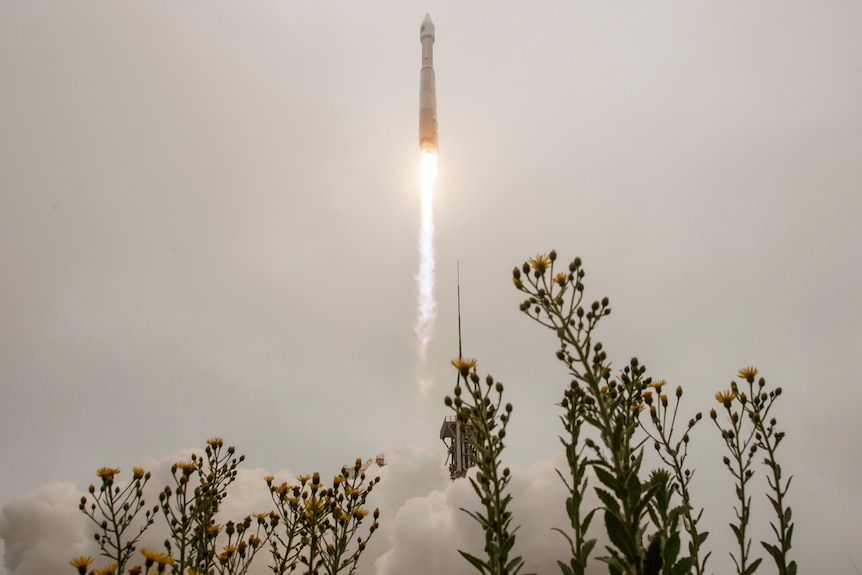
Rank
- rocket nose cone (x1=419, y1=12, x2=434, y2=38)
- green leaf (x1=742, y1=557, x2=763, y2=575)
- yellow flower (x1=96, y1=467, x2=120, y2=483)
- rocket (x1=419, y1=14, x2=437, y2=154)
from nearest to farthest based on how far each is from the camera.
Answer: green leaf (x1=742, y1=557, x2=763, y2=575) → yellow flower (x1=96, y1=467, x2=120, y2=483) → rocket (x1=419, y1=14, x2=437, y2=154) → rocket nose cone (x1=419, y1=12, x2=434, y2=38)

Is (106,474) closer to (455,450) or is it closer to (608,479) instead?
(608,479)

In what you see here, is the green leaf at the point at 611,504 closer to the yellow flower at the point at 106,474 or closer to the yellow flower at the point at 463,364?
the yellow flower at the point at 463,364

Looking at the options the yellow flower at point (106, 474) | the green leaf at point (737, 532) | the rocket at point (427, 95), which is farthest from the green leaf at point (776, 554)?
the rocket at point (427, 95)

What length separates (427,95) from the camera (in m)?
52.2

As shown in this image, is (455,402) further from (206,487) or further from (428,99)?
(428,99)

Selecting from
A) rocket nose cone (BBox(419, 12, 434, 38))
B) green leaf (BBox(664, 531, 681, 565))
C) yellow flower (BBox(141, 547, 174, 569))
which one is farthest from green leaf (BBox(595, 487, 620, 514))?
rocket nose cone (BBox(419, 12, 434, 38))

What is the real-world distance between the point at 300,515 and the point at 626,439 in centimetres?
760

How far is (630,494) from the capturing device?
368 centimetres

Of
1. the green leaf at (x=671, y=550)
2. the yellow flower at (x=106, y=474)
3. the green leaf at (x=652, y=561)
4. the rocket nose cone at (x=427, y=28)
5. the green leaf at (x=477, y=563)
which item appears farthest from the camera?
the rocket nose cone at (x=427, y=28)

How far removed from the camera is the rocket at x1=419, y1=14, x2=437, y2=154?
48406mm

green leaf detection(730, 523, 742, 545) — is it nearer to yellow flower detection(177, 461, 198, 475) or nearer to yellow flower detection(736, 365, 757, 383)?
yellow flower detection(736, 365, 757, 383)

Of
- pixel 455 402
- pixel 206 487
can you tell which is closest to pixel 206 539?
pixel 206 487

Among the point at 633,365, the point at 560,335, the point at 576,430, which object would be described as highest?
the point at 633,365

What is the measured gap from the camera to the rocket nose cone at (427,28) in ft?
199
